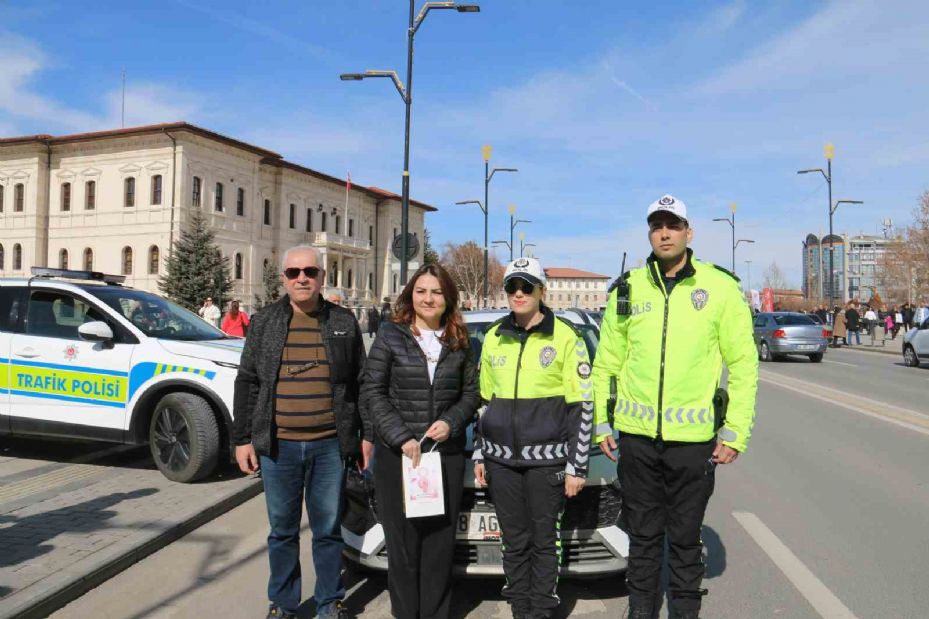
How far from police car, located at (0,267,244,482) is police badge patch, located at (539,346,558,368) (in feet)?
12.8

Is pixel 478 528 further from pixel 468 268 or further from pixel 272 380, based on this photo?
pixel 468 268

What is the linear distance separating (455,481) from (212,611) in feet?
5.34

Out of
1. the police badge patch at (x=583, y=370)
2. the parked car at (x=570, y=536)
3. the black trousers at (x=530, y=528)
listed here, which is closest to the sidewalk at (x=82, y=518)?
the parked car at (x=570, y=536)

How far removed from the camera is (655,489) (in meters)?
3.47

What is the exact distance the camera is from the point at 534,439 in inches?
140

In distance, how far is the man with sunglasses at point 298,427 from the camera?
148 inches

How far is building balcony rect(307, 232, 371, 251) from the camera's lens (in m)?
68.0

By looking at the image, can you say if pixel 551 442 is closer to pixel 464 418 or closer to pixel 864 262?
pixel 464 418

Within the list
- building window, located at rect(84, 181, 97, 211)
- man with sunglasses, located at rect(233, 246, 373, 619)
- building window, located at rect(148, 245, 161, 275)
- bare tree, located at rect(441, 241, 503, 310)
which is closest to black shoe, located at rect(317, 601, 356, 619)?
man with sunglasses, located at rect(233, 246, 373, 619)

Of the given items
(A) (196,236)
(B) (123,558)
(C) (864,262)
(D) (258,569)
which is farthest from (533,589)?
(C) (864,262)

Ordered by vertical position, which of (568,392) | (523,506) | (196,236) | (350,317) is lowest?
(523,506)

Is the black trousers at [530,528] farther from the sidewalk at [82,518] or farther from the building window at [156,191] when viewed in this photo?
the building window at [156,191]

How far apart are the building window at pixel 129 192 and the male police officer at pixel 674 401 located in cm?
5656

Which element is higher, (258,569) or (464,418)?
(464,418)
